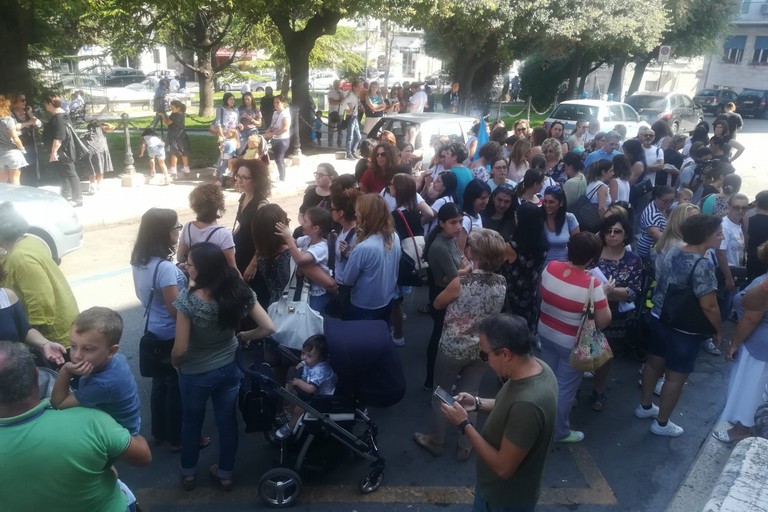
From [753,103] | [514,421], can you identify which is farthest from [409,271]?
[753,103]

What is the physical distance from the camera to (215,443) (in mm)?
4285

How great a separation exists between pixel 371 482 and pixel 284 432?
657 millimetres

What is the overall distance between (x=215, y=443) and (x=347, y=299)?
145 centimetres

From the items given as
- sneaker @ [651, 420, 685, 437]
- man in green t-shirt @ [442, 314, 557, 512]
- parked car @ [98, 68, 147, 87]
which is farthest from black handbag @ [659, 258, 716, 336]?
parked car @ [98, 68, 147, 87]

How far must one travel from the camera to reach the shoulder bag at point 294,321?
3.84 metres

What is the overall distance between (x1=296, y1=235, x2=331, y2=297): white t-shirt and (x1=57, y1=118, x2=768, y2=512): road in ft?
3.74

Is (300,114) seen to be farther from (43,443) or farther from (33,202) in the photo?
(43,443)

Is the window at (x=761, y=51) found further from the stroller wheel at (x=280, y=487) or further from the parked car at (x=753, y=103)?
the stroller wheel at (x=280, y=487)

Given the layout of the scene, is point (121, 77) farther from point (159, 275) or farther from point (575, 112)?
point (159, 275)

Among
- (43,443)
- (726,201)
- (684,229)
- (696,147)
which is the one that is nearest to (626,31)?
(696,147)

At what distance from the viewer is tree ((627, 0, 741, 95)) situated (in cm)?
2802

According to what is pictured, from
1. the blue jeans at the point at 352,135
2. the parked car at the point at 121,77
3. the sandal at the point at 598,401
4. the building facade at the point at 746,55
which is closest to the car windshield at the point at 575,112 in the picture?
the blue jeans at the point at 352,135

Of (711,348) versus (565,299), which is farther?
(711,348)

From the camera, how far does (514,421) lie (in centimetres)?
249
